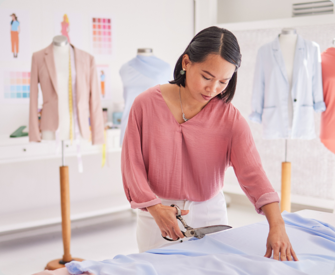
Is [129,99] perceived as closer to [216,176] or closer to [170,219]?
[216,176]

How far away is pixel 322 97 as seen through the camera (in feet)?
9.85

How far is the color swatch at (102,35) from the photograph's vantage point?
4.11 meters

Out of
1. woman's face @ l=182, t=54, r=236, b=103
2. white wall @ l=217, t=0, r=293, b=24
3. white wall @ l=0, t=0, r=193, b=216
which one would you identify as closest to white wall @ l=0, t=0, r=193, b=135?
white wall @ l=0, t=0, r=193, b=216

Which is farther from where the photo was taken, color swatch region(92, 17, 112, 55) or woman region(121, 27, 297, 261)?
color swatch region(92, 17, 112, 55)

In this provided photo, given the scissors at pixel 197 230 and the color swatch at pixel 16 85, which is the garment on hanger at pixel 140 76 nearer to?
the color swatch at pixel 16 85

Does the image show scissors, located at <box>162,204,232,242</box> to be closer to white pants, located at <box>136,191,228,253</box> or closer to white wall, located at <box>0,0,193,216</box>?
white pants, located at <box>136,191,228,253</box>

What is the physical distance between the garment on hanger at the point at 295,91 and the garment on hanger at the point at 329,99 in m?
0.04

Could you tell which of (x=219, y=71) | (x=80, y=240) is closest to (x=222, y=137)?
(x=219, y=71)

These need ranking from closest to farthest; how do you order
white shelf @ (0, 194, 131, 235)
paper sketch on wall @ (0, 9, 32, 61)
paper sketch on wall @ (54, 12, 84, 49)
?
1. white shelf @ (0, 194, 131, 235)
2. paper sketch on wall @ (0, 9, 32, 61)
3. paper sketch on wall @ (54, 12, 84, 49)

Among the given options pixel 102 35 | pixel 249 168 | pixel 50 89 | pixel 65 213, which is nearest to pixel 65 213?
pixel 65 213

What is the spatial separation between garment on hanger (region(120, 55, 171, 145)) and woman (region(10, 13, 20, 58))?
1084 millimetres

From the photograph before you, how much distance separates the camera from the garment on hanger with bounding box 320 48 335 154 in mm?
2906

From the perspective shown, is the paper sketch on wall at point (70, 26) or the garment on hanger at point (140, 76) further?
the paper sketch on wall at point (70, 26)

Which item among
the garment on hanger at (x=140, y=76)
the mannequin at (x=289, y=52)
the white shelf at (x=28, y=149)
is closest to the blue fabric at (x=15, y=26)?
the white shelf at (x=28, y=149)
